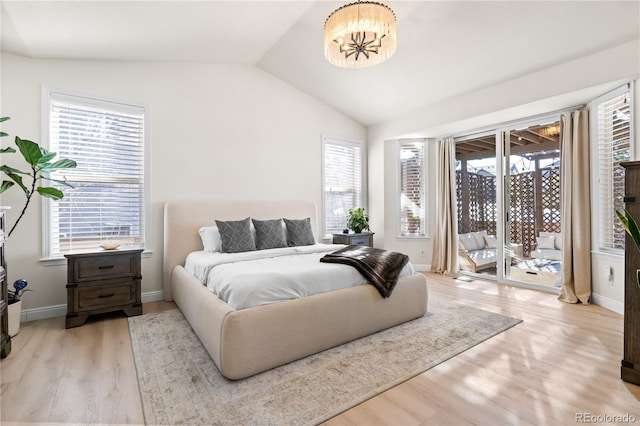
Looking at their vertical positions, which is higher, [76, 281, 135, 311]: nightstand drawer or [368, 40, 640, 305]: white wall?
[368, 40, 640, 305]: white wall

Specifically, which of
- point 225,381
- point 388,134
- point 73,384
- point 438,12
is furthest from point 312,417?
point 388,134

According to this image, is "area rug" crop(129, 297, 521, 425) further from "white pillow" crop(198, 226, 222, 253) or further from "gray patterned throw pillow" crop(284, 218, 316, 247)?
"gray patterned throw pillow" crop(284, 218, 316, 247)

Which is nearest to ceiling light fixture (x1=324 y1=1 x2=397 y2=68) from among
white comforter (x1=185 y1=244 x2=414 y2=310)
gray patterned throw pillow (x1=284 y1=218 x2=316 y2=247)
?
white comforter (x1=185 y1=244 x2=414 y2=310)

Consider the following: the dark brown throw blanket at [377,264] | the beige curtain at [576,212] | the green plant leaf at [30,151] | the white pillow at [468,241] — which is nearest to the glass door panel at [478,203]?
the white pillow at [468,241]

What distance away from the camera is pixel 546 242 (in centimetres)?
408

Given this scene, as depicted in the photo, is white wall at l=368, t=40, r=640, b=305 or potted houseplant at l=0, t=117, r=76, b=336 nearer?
potted houseplant at l=0, t=117, r=76, b=336

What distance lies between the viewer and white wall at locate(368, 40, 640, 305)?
2990mm

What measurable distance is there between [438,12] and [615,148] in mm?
2382

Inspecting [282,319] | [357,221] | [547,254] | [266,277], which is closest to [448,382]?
[282,319]

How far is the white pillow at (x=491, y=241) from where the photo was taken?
4.60 metres

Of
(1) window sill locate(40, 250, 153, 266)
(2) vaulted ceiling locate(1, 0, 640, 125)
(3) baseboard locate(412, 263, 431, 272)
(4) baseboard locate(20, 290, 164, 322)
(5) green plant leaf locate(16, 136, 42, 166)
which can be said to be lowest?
(4) baseboard locate(20, 290, 164, 322)

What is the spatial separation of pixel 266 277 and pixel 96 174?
8.50ft

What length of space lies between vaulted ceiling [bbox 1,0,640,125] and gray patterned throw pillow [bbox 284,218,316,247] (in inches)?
85.7

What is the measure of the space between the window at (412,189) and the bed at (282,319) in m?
2.44
